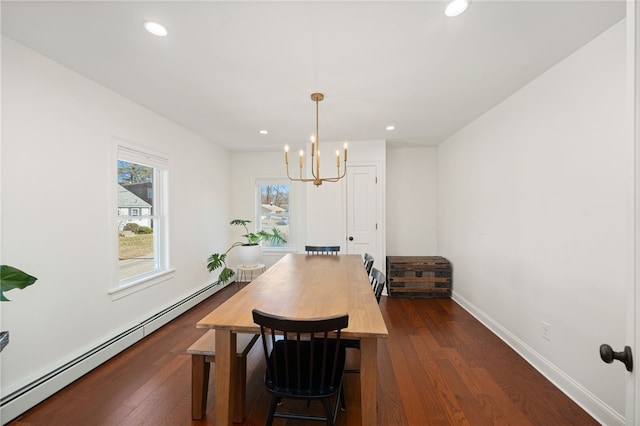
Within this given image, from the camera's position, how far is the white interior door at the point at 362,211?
4414mm

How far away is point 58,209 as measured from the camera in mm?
2062

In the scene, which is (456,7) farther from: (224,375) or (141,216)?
(141,216)

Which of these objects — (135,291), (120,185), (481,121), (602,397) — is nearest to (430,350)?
(602,397)

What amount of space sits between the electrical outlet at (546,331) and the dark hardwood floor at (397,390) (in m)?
0.32

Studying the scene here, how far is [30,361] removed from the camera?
6.11 ft

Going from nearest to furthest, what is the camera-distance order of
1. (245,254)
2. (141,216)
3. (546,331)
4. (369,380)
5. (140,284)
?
(369,380)
(546,331)
(140,284)
(141,216)
(245,254)

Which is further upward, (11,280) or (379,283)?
(11,280)

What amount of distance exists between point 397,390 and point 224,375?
1341mm

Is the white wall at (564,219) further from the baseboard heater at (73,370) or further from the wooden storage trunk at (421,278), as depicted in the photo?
the baseboard heater at (73,370)

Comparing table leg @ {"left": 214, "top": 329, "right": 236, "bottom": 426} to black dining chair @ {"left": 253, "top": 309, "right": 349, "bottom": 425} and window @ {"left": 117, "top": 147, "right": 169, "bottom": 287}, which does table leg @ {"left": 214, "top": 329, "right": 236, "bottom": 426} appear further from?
window @ {"left": 117, "top": 147, "right": 169, "bottom": 287}

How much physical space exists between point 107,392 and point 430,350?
2778mm

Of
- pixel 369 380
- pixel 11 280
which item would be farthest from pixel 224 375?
pixel 11 280

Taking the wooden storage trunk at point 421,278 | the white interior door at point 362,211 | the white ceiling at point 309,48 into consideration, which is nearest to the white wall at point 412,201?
the white interior door at point 362,211

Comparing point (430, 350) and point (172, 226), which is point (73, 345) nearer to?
point (172, 226)
